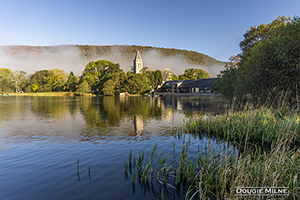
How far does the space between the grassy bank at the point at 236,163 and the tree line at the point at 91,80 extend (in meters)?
75.8

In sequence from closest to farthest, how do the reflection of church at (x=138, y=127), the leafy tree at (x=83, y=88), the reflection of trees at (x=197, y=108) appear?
the reflection of church at (x=138, y=127) < the reflection of trees at (x=197, y=108) < the leafy tree at (x=83, y=88)

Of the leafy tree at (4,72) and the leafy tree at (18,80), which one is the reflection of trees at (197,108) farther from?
the leafy tree at (4,72)

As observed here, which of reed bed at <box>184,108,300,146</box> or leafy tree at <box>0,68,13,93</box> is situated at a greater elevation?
leafy tree at <box>0,68,13,93</box>

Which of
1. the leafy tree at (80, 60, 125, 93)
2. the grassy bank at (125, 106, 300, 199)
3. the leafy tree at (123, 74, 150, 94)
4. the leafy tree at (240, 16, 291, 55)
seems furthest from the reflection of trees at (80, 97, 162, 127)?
the leafy tree at (80, 60, 125, 93)

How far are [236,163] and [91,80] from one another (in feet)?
327

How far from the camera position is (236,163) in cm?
520

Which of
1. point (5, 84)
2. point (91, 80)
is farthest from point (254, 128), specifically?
point (5, 84)

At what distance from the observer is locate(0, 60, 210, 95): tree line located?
8806cm

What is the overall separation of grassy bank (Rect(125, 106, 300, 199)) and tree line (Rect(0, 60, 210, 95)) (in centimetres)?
7581

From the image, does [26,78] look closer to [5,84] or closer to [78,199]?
[5,84]

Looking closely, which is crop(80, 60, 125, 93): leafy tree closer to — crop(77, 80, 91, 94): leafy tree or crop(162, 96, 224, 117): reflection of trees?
crop(77, 80, 91, 94): leafy tree

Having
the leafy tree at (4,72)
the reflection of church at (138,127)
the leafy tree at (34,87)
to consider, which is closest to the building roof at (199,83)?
the reflection of church at (138,127)

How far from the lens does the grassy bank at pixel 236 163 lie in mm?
4469

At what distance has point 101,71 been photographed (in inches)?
4274
